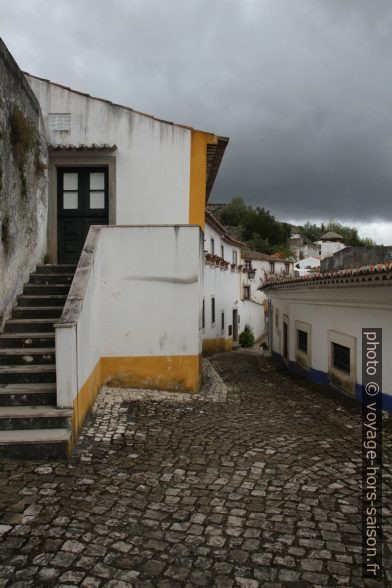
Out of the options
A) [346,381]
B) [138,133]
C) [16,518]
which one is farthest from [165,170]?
[16,518]

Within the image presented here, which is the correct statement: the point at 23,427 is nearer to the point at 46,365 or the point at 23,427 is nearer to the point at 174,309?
the point at 46,365

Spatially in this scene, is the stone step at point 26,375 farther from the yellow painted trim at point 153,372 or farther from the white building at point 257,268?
the white building at point 257,268

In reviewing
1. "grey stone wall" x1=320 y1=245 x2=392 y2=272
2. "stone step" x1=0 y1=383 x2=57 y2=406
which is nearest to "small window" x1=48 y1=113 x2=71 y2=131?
"stone step" x1=0 y1=383 x2=57 y2=406

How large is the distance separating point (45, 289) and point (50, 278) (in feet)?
1.26

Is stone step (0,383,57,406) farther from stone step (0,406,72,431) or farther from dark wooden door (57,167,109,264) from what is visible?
dark wooden door (57,167,109,264)

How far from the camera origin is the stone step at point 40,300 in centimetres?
690

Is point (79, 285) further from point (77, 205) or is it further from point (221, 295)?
point (221, 295)

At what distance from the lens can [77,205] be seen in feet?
30.7

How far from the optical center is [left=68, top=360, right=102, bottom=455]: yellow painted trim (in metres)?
4.86

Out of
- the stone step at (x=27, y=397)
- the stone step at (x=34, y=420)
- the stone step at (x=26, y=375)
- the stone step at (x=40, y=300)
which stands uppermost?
the stone step at (x=40, y=300)

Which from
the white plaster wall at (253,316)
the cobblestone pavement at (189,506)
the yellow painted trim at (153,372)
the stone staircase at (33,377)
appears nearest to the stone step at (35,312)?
the stone staircase at (33,377)

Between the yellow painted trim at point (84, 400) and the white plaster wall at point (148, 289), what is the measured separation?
2.30 feet

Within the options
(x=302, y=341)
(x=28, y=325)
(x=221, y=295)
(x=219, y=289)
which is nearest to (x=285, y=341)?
(x=302, y=341)

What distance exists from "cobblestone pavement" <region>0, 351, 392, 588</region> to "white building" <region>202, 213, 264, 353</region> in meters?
12.3
